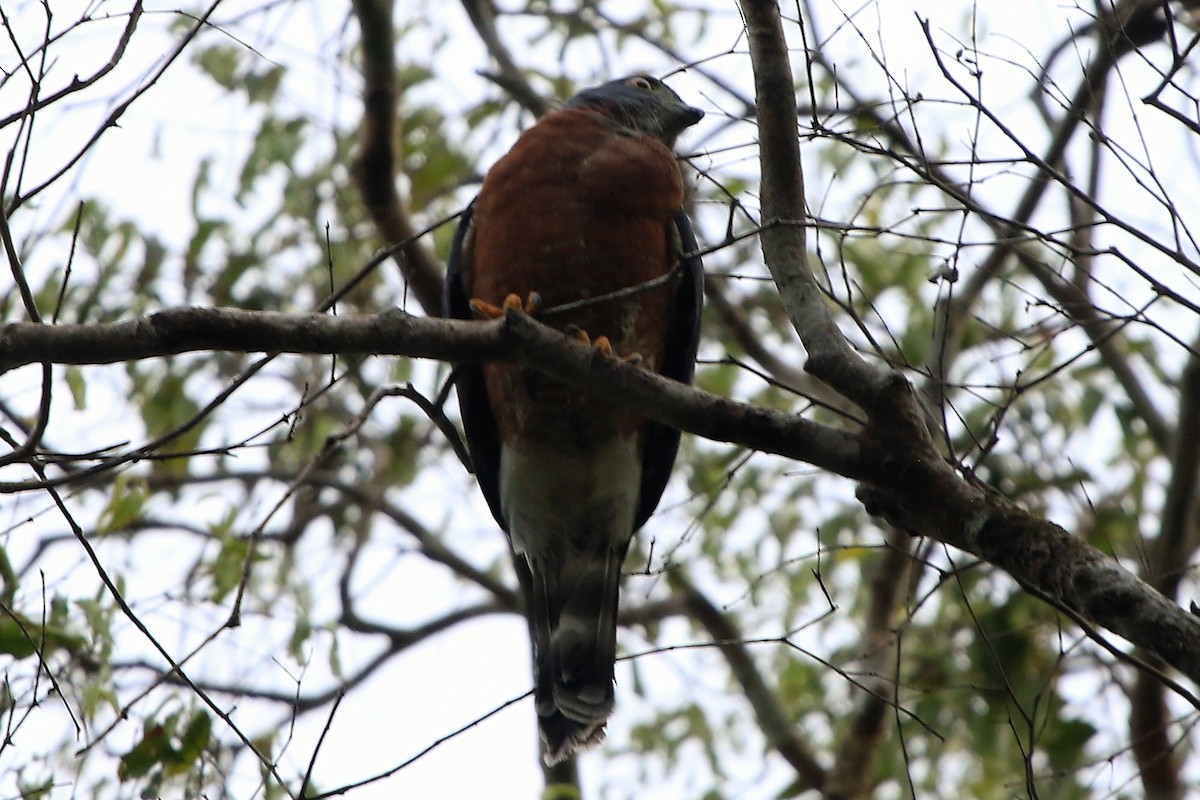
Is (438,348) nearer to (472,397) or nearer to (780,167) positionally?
(780,167)

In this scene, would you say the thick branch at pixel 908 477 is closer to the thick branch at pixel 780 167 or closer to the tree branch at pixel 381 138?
the thick branch at pixel 780 167

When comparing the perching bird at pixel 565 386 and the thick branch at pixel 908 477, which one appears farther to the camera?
the perching bird at pixel 565 386

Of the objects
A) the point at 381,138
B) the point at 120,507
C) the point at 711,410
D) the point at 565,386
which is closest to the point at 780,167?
the point at 711,410

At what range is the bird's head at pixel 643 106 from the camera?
16.7 ft

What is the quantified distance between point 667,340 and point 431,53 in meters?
3.12

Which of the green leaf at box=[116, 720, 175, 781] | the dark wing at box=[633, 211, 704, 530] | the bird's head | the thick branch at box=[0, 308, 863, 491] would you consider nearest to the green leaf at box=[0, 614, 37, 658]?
the green leaf at box=[116, 720, 175, 781]

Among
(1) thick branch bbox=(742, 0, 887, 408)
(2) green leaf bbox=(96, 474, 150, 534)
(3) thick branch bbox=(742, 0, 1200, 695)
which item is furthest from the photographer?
(2) green leaf bbox=(96, 474, 150, 534)

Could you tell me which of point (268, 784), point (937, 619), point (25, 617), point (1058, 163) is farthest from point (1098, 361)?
point (25, 617)

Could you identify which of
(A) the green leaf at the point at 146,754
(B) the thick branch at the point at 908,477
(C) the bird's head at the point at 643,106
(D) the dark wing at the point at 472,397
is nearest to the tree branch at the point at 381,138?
(C) the bird's head at the point at 643,106

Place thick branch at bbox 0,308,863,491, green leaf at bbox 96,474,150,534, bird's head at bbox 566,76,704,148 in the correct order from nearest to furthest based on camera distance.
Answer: thick branch at bbox 0,308,863,491 < green leaf at bbox 96,474,150,534 < bird's head at bbox 566,76,704,148

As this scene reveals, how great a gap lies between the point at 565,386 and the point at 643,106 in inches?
62.8

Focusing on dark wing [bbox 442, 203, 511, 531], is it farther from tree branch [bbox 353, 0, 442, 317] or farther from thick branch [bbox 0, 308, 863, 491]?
thick branch [bbox 0, 308, 863, 491]

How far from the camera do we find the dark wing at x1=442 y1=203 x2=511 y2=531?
4617 millimetres

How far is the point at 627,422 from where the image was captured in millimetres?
4527
